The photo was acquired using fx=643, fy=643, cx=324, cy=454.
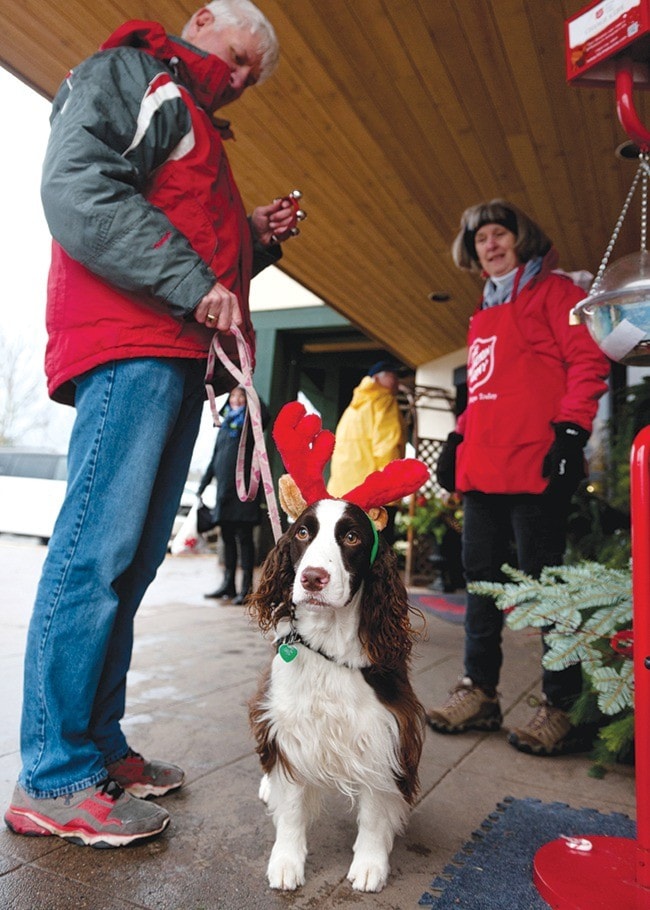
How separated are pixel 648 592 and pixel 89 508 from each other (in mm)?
1274

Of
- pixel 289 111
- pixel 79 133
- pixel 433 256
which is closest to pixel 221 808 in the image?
pixel 79 133

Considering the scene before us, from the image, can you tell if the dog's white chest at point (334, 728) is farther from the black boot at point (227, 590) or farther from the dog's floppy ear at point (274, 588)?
the black boot at point (227, 590)

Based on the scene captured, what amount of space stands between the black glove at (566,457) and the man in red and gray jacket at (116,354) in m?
1.15

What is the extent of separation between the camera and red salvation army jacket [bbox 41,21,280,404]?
153cm

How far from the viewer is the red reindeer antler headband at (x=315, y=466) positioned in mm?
1588

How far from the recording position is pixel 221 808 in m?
1.71

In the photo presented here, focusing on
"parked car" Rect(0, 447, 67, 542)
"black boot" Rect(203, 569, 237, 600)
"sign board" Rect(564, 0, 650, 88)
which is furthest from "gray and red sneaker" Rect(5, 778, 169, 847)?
"parked car" Rect(0, 447, 67, 542)

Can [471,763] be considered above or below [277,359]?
below

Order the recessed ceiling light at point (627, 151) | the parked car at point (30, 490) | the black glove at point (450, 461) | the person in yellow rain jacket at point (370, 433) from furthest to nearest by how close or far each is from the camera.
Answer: the parked car at point (30, 490), the person in yellow rain jacket at point (370, 433), the recessed ceiling light at point (627, 151), the black glove at point (450, 461)

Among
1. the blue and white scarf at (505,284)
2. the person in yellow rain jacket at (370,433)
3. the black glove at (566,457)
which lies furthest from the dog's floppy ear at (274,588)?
the person in yellow rain jacket at (370,433)

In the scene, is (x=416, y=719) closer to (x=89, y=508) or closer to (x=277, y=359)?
(x=89, y=508)

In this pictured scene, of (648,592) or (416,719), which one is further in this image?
(416,719)

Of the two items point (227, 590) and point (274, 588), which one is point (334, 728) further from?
point (227, 590)

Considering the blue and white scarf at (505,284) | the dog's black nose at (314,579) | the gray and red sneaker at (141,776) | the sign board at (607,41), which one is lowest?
the gray and red sneaker at (141,776)
